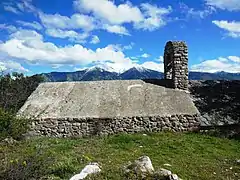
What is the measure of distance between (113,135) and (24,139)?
4.37 meters

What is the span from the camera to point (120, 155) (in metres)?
12.6

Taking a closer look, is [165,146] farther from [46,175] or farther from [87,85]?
[87,85]

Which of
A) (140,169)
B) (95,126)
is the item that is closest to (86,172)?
(140,169)

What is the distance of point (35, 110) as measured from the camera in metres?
18.6

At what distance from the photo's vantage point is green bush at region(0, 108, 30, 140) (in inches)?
569

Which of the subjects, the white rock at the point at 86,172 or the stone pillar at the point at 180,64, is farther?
the stone pillar at the point at 180,64

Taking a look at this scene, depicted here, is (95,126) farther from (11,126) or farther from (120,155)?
(120,155)

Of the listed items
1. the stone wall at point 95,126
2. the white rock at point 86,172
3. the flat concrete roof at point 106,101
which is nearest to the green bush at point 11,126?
the stone wall at point 95,126

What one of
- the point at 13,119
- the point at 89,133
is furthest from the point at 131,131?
the point at 13,119

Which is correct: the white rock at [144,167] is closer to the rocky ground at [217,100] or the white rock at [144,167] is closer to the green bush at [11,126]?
the green bush at [11,126]

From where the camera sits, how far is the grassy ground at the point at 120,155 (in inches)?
335

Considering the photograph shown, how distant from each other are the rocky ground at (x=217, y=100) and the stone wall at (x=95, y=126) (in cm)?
229

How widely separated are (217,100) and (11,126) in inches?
456

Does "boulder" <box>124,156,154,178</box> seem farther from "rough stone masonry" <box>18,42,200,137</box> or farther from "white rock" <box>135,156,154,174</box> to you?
"rough stone masonry" <box>18,42,200,137</box>
